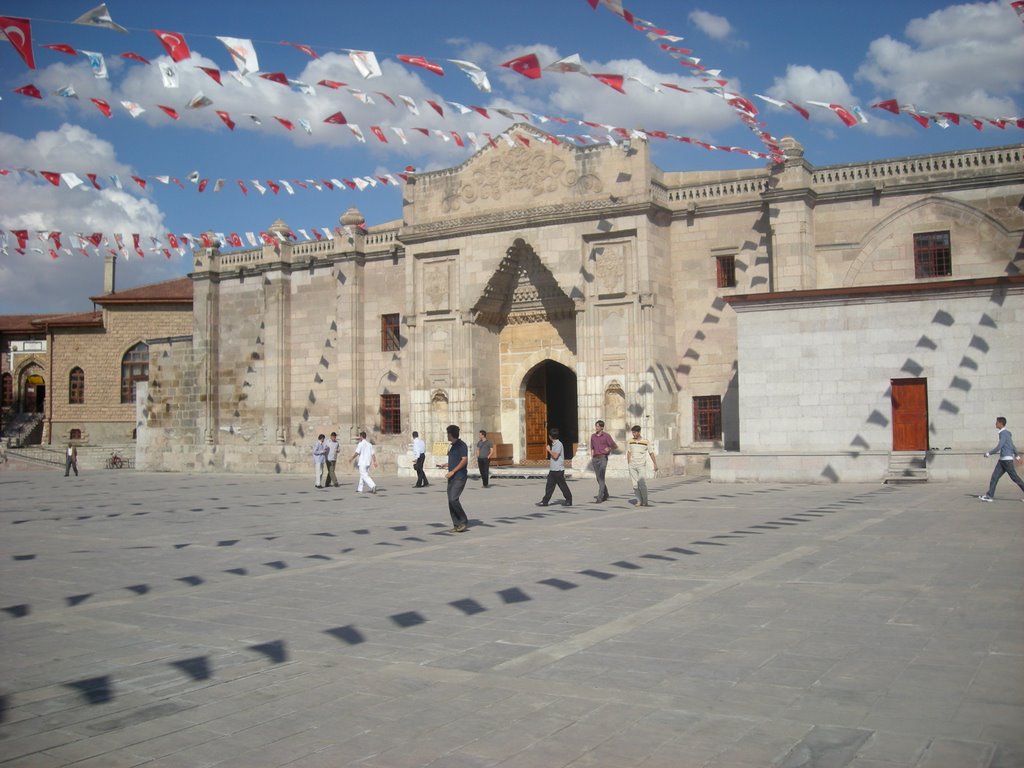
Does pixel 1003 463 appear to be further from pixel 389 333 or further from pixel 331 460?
pixel 389 333

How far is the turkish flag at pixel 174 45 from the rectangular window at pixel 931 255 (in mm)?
19831

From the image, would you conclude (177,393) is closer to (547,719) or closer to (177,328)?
(177,328)

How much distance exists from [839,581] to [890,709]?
12.8 ft

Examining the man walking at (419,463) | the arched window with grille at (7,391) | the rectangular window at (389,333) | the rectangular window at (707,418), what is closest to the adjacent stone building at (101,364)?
the arched window with grille at (7,391)

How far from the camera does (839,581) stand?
8703mm

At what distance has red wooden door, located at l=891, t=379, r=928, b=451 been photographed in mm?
21172

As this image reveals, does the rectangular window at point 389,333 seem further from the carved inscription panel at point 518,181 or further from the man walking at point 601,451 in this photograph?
the man walking at point 601,451

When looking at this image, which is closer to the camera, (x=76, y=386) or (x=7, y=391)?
(x=76, y=386)

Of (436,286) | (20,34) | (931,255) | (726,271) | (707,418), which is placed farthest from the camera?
(436,286)

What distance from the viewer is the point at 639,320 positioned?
1048 inches

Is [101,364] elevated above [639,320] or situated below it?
above

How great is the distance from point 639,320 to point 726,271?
3100 millimetres

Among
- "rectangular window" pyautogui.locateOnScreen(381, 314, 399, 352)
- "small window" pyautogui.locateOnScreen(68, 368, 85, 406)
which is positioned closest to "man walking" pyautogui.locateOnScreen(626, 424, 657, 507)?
"rectangular window" pyautogui.locateOnScreen(381, 314, 399, 352)

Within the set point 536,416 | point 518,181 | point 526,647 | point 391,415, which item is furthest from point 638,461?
point 391,415
